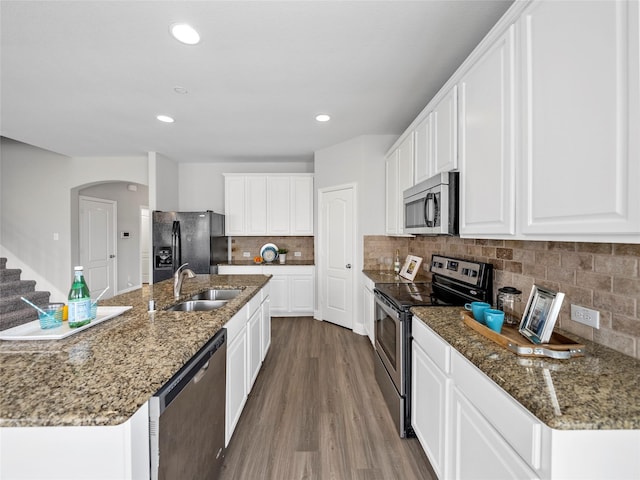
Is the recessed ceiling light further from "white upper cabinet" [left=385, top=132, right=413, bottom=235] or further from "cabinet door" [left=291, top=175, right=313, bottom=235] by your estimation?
"cabinet door" [left=291, top=175, right=313, bottom=235]

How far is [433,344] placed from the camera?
1.49 meters

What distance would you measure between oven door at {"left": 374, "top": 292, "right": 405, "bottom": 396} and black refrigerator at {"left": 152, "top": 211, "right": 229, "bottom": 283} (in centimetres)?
300

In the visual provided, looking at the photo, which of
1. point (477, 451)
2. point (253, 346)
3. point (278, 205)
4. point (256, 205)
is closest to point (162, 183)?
point (256, 205)

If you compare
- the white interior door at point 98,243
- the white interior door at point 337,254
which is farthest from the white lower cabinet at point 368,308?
the white interior door at point 98,243

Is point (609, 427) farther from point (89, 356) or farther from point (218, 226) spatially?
point (218, 226)

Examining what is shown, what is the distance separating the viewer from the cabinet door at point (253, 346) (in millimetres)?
2195

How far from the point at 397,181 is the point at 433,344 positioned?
6.71ft

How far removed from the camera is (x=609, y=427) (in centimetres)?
74

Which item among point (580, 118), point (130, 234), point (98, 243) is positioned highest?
point (580, 118)

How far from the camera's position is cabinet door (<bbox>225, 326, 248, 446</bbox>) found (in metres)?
1.72

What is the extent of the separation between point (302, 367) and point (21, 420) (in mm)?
2353

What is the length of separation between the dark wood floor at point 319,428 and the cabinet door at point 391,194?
156 cm

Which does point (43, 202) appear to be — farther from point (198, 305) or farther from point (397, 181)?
point (397, 181)

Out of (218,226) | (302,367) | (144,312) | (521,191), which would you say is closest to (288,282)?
(218,226)
